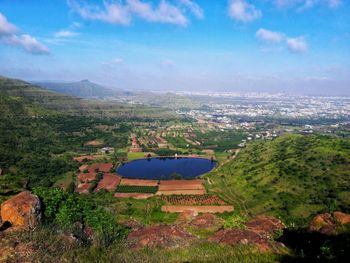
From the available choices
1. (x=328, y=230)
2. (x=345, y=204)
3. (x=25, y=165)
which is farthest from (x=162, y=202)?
(x=328, y=230)

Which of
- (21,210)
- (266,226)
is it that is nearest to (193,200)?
(266,226)

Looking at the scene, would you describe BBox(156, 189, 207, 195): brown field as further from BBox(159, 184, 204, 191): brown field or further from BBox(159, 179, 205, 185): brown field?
BBox(159, 179, 205, 185): brown field

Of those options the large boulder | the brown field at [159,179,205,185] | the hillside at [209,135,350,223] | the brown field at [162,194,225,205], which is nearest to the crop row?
the brown field at [159,179,205,185]

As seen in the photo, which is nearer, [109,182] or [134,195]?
[134,195]

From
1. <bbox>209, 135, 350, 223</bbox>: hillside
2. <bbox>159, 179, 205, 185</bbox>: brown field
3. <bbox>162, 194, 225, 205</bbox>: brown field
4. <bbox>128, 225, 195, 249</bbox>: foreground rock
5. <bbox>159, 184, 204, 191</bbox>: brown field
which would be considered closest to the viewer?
<bbox>128, 225, 195, 249</bbox>: foreground rock

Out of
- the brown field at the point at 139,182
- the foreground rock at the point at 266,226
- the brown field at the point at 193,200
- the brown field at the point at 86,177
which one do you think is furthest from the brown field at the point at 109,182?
the foreground rock at the point at 266,226

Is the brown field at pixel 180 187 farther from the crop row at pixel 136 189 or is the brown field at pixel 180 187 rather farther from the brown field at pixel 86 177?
the brown field at pixel 86 177

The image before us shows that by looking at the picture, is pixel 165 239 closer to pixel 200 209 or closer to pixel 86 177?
pixel 200 209
